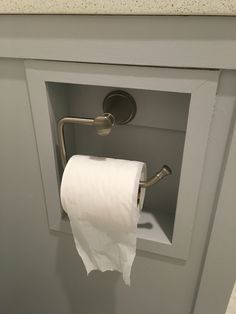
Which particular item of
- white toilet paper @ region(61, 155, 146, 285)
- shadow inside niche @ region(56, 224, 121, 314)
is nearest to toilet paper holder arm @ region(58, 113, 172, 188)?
white toilet paper @ region(61, 155, 146, 285)

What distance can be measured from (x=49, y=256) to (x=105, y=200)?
1.12 ft

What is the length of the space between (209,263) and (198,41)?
412 mm

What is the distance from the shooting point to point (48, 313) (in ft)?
2.65

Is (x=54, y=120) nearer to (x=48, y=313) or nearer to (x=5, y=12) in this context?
(x=5, y=12)

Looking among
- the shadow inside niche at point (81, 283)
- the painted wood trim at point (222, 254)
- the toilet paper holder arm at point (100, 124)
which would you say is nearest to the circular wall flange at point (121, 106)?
the toilet paper holder arm at point (100, 124)

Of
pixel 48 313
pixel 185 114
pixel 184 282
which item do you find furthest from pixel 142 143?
pixel 48 313

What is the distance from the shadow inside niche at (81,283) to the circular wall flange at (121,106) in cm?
32

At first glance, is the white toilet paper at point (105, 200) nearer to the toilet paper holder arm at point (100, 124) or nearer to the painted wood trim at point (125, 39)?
the toilet paper holder arm at point (100, 124)

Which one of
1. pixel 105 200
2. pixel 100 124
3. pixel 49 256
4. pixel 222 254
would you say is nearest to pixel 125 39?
pixel 100 124

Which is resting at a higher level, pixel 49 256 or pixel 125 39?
pixel 125 39

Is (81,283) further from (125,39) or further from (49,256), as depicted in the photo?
(125,39)

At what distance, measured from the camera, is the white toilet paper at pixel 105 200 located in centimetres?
43

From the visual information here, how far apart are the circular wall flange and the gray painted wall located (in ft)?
0.53

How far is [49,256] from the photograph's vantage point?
2.21 ft
